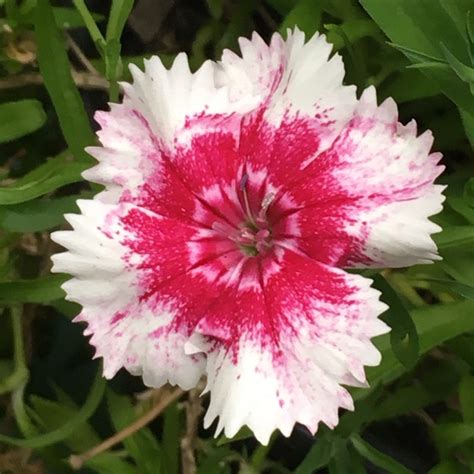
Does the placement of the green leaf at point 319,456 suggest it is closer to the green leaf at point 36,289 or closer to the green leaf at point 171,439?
the green leaf at point 171,439

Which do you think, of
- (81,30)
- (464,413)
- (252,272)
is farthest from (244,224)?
(81,30)

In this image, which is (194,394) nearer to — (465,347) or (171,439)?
(171,439)

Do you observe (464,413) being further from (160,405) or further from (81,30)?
(81,30)

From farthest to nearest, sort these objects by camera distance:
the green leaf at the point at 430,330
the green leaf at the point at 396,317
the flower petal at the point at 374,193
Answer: the green leaf at the point at 430,330
the green leaf at the point at 396,317
the flower petal at the point at 374,193

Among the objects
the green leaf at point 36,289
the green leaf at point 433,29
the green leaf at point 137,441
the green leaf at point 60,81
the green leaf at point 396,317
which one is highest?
the green leaf at point 433,29

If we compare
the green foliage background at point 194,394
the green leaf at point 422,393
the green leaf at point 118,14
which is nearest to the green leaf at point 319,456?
the green foliage background at point 194,394

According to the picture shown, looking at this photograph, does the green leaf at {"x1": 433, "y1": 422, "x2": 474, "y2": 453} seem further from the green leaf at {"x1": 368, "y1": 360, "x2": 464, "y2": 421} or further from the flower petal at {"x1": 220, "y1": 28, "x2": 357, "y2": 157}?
the flower petal at {"x1": 220, "y1": 28, "x2": 357, "y2": 157}

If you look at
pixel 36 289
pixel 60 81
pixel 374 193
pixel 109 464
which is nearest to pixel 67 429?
pixel 109 464

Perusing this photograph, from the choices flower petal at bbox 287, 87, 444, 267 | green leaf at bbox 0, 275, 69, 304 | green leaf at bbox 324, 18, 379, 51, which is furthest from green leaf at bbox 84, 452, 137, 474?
green leaf at bbox 324, 18, 379, 51
